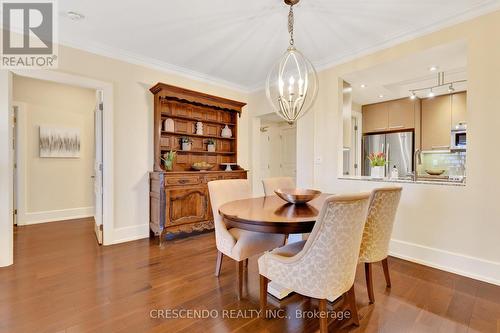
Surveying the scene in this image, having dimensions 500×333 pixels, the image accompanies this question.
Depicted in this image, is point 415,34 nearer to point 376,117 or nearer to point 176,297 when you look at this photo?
point 376,117

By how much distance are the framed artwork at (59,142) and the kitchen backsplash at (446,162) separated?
21.7 ft

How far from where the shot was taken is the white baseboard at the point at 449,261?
7.48 feet

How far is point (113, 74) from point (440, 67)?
429 centimetres

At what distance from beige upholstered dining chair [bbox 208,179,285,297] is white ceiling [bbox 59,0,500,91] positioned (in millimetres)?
1724

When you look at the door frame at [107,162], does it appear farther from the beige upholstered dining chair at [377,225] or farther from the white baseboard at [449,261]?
the white baseboard at [449,261]

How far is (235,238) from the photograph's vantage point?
2.20 m

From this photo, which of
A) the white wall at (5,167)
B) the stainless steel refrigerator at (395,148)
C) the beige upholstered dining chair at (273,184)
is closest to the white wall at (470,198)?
the beige upholstered dining chair at (273,184)

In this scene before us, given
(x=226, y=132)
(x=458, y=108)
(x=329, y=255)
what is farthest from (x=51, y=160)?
(x=458, y=108)

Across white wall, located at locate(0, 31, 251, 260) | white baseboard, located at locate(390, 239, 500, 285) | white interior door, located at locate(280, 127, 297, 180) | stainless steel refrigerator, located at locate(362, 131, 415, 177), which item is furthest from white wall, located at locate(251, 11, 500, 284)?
white wall, located at locate(0, 31, 251, 260)

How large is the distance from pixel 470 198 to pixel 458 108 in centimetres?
274

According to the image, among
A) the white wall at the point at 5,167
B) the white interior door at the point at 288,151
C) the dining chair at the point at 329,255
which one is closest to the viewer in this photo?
the dining chair at the point at 329,255

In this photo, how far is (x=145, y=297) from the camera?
2029 mm

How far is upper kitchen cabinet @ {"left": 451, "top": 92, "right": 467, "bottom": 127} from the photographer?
4258 millimetres

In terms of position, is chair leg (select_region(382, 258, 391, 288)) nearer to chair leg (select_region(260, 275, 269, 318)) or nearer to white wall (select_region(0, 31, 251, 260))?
chair leg (select_region(260, 275, 269, 318))
